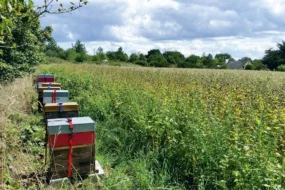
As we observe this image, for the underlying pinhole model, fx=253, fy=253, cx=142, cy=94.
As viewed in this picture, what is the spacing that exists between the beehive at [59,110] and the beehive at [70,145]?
1303mm

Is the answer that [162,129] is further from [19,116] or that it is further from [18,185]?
[19,116]

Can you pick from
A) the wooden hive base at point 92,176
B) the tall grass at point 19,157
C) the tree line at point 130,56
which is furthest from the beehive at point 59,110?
the tree line at point 130,56

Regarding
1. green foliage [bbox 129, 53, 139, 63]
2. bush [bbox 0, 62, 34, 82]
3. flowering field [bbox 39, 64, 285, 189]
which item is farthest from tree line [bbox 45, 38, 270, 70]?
flowering field [bbox 39, 64, 285, 189]

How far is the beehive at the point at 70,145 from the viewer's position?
3.16 metres

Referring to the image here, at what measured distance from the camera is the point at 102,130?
5.67 meters

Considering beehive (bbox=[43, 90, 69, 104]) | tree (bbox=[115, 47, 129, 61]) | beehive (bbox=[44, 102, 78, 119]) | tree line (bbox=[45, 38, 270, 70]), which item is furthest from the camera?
tree (bbox=[115, 47, 129, 61])

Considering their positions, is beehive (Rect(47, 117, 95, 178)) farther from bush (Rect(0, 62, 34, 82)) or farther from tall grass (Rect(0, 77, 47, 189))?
bush (Rect(0, 62, 34, 82))

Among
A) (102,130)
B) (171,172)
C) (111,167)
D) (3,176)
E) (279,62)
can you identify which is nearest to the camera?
(3,176)

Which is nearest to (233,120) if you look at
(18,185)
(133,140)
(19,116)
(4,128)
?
(133,140)

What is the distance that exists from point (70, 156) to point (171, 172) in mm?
1492

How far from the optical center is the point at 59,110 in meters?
4.61

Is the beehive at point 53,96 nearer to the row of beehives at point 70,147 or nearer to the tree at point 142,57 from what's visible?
the row of beehives at point 70,147

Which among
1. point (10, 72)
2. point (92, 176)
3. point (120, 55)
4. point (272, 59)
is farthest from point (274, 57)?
point (92, 176)

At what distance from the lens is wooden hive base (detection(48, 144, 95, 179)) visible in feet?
10.6
